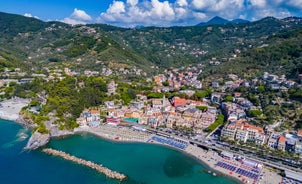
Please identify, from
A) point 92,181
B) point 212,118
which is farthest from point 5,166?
point 212,118

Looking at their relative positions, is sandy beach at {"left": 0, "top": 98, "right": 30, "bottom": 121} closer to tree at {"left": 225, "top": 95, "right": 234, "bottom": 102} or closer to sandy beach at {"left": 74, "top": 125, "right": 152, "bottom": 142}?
sandy beach at {"left": 74, "top": 125, "right": 152, "bottom": 142}

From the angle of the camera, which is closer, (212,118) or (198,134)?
(198,134)

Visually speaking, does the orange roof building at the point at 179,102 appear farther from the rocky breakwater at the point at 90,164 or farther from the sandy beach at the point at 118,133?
the rocky breakwater at the point at 90,164

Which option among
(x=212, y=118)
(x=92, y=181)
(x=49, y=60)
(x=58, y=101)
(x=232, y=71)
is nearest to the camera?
(x=92, y=181)

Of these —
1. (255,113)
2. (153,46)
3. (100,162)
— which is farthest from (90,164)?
(153,46)

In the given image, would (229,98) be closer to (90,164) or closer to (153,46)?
(90,164)

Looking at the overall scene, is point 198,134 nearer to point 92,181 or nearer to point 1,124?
point 92,181

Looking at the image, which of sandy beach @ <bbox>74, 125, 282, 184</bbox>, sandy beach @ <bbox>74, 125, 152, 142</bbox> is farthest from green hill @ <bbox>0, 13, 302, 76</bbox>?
sandy beach @ <bbox>74, 125, 152, 142</bbox>
